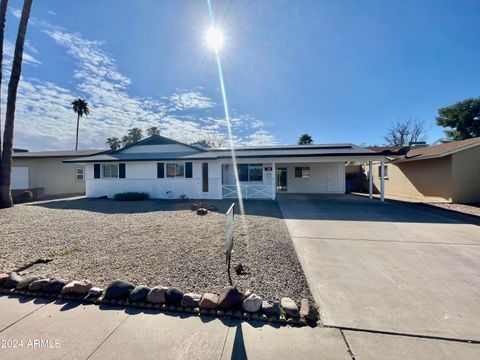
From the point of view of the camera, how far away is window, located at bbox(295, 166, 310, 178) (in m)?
18.9

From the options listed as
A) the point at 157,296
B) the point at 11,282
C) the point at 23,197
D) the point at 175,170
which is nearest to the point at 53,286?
the point at 11,282

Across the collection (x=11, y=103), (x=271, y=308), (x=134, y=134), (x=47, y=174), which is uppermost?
(x=134, y=134)

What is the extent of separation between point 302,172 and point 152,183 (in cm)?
1155

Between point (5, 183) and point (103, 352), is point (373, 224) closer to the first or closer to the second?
point (103, 352)

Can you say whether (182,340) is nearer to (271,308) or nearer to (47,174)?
(271,308)

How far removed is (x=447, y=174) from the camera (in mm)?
14000

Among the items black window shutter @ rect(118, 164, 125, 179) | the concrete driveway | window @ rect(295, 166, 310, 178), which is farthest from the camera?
window @ rect(295, 166, 310, 178)

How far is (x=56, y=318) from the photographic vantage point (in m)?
3.04

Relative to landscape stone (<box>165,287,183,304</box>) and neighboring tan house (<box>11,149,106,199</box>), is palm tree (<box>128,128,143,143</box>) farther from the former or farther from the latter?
landscape stone (<box>165,287,183,304</box>)

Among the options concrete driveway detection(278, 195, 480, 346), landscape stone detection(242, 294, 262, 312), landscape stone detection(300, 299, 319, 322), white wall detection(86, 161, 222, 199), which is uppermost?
white wall detection(86, 161, 222, 199)

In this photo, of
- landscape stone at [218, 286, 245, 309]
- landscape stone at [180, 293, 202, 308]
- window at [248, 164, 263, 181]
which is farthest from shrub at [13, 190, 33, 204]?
landscape stone at [218, 286, 245, 309]

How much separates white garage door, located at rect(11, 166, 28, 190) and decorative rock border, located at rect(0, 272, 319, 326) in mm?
22480

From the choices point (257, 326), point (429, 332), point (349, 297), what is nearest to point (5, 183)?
point (257, 326)

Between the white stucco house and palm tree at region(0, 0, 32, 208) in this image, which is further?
the white stucco house
